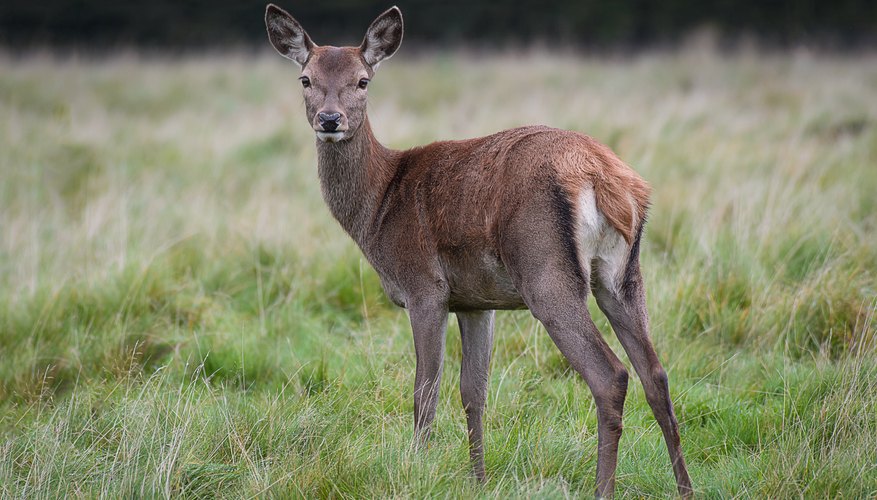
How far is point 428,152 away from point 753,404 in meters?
1.96

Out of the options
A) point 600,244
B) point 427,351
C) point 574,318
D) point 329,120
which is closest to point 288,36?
point 329,120

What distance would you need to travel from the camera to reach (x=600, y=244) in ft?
12.2


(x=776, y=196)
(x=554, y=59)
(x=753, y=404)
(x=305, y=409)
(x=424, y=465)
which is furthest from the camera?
(x=554, y=59)

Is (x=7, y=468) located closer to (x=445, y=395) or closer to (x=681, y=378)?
(x=445, y=395)

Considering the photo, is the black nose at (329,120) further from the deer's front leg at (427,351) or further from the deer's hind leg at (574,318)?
the deer's hind leg at (574,318)

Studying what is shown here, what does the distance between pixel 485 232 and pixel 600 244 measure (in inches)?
18.7

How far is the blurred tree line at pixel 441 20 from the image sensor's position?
71.4 ft

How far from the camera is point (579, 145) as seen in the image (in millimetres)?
3859

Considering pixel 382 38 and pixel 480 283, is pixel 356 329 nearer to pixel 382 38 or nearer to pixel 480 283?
pixel 382 38

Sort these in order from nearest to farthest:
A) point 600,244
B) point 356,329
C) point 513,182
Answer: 1. point 600,244
2. point 513,182
3. point 356,329

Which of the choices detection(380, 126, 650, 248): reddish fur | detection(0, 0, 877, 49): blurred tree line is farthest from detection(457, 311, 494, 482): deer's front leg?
detection(0, 0, 877, 49): blurred tree line

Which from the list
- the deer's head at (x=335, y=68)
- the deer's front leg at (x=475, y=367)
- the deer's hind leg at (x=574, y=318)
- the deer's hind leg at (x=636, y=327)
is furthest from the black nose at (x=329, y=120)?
the deer's hind leg at (x=636, y=327)

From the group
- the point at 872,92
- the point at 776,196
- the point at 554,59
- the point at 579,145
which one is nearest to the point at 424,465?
the point at 579,145

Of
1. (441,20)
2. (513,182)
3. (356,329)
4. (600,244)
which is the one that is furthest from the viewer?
(441,20)
